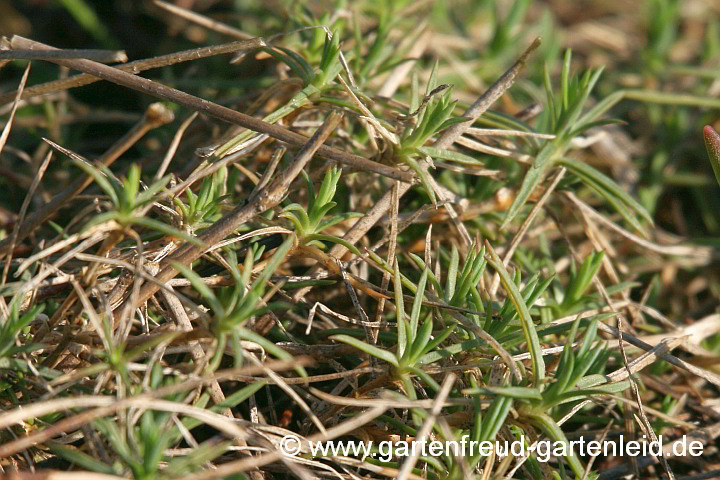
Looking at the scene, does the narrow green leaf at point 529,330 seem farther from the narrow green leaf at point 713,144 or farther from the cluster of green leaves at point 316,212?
the narrow green leaf at point 713,144

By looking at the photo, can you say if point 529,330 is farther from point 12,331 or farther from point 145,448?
point 12,331

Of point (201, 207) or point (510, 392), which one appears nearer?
point (510, 392)

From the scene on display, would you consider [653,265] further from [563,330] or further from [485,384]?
[485,384]

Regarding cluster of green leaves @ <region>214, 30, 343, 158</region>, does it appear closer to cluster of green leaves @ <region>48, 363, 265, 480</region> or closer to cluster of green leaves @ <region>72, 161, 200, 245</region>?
cluster of green leaves @ <region>72, 161, 200, 245</region>

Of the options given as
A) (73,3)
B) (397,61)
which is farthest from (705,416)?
(73,3)

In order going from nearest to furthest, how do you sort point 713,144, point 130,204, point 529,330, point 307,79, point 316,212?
point 130,204, point 529,330, point 316,212, point 713,144, point 307,79

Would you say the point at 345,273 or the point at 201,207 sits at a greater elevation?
the point at 201,207

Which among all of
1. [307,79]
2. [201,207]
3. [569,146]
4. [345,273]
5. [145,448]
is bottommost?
[145,448]

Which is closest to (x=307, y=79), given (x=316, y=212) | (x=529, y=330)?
(x=316, y=212)

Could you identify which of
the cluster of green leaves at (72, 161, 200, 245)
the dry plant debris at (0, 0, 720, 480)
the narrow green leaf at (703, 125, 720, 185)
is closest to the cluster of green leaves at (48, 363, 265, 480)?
the dry plant debris at (0, 0, 720, 480)

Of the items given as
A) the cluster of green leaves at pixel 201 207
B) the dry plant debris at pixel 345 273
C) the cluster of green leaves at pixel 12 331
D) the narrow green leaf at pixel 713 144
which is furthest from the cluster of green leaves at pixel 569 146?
the cluster of green leaves at pixel 12 331

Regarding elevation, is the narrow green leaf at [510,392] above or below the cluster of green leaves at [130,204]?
below
